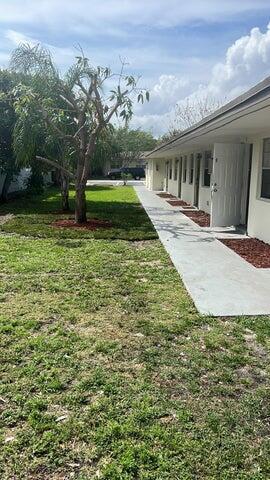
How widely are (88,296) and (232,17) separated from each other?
6828mm

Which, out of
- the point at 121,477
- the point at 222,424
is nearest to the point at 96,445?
the point at 121,477

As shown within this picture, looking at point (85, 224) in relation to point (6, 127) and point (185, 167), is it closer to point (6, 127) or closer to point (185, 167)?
point (6, 127)

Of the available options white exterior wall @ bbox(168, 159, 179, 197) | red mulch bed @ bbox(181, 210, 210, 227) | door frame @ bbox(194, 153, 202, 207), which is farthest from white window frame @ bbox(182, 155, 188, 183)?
red mulch bed @ bbox(181, 210, 210, 227)

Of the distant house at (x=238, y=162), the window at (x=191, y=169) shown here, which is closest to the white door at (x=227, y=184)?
the distant house at (x=238, y=162)

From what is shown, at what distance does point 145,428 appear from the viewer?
277 centimetres

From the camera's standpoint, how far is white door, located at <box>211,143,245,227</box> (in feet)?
37.1

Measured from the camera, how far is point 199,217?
558 inches

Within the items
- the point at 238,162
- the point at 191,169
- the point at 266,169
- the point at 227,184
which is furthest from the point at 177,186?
the point at 266,169

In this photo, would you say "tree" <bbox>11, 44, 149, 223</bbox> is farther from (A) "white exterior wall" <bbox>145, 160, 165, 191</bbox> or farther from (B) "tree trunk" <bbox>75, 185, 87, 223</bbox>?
(A) "white exterior wall" <bbox>145, 160, 165, 191</bbox>

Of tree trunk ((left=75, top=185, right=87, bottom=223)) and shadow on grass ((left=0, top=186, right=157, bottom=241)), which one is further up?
tree trunk ((left=75, top=185, right=87, bottom=223))

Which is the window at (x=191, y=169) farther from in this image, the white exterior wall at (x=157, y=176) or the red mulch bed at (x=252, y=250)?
the white exterior wall at (x=157, y=176)

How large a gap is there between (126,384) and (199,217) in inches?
441

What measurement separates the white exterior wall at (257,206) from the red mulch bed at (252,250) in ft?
0.79

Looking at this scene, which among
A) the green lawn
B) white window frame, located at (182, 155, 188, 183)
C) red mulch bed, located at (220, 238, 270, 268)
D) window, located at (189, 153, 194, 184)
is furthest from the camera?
white window frame, located at (182, 155, 188, 183)
